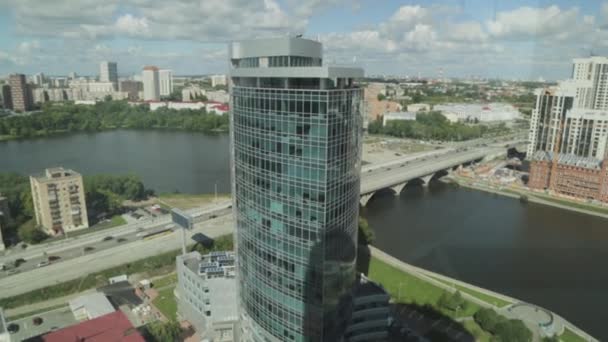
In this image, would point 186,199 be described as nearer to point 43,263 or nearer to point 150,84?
point 43,263

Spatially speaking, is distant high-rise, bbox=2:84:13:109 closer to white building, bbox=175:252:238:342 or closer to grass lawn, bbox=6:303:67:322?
grass lawn, bbox=6:303:67:322

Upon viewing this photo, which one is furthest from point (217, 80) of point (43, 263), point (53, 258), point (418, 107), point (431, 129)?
point (43, 263)

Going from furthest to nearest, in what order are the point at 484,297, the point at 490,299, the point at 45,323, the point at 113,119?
the point at 113,119, the point at 484,297, the point at 490,299, the point at 45,323

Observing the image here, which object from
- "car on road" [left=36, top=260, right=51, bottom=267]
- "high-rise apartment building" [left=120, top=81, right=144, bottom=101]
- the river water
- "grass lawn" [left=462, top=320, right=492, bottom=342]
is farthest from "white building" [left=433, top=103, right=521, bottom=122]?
"high-rise apartment building" [left=120, top=81, right=144, bottom=101]

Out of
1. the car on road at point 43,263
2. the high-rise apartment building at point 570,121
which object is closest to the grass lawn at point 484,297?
the car on road at point 43,263

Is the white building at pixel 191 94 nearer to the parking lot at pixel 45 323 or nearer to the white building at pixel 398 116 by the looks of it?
the white building at pixel 398 116
